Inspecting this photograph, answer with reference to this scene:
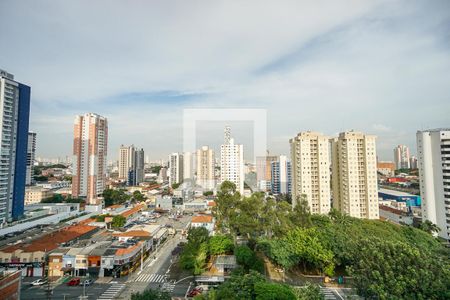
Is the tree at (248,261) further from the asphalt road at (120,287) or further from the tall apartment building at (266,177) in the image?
the tall apartment building at (266,177)

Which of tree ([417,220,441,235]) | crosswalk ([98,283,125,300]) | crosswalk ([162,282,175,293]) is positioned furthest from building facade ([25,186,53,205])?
tree ([417,220,441,235])

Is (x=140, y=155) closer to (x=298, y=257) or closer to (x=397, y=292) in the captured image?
(x=298, y=257)

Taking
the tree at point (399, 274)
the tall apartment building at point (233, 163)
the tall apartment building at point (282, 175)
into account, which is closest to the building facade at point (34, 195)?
the tall apartment building at point (233, 163)

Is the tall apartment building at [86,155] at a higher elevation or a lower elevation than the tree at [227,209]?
higher

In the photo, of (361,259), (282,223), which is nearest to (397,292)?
(361,259)

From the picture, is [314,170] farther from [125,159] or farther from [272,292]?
[125,159]

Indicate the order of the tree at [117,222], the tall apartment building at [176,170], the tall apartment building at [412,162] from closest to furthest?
the tree at [117,222], the tall apartment building at [176,170], the tall apartment building at [412,162]

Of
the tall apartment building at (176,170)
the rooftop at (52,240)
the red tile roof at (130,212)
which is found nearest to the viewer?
the rooftop at (52,240)

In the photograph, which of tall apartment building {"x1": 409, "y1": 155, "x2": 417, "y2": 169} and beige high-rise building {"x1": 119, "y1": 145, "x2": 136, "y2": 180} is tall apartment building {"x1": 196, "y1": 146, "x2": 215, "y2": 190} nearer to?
beige high-rise building {"x1": 119, "y1": 145, "x2": 136, "y2": 180}
